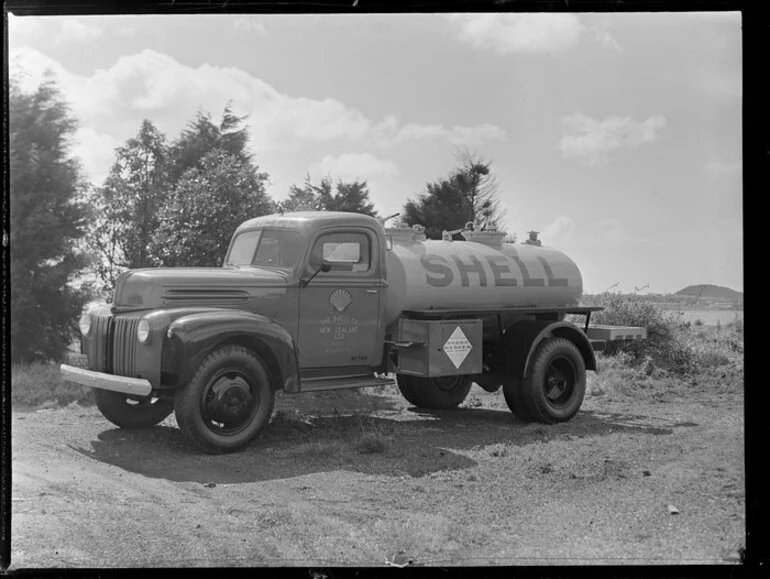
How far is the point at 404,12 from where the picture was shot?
3.89 m

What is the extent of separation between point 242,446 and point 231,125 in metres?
2.55

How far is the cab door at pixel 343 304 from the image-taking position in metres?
6.72

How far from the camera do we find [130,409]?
6035 millimetres

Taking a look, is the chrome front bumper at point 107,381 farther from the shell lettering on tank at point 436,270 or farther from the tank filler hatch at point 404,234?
the shell lettering on tank at point 436,270

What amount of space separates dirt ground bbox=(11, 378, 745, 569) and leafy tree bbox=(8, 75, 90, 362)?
700 mm

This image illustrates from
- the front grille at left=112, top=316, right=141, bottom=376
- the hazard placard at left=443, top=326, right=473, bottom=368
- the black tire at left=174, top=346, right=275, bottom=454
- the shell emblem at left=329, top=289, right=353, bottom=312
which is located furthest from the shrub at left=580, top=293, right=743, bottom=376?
the front grille at left=112, top=316, right=141, bottom=376

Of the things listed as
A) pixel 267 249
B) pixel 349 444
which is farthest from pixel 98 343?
pixel 349 444

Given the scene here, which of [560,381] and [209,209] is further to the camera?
[560,381]

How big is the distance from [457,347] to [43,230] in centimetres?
380

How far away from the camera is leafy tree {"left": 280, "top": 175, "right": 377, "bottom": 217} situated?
5.47m

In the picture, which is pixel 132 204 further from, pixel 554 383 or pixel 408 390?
pixel 554 383

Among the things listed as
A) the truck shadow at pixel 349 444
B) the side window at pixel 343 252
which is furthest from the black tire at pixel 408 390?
the side window at pixel 343 252

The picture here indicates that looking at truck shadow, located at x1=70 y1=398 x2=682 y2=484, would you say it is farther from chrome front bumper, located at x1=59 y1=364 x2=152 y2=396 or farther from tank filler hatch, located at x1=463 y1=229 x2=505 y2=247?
tank filler hatch, located at x1=463 y1=229 x2=505 y2=247
